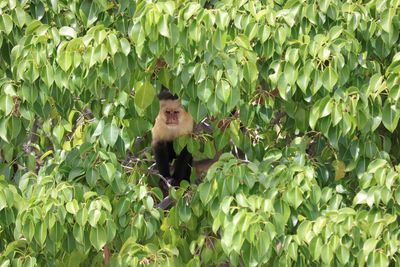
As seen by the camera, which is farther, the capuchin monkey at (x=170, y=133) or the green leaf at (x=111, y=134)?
the capuchin monkey at (x=170, y=133)

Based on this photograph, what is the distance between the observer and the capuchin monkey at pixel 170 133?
5.32m

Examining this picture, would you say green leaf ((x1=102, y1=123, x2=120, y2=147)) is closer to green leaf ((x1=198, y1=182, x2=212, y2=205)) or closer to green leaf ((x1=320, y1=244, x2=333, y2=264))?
green leaf ((x1=198, y1=182, x2=212, y2=205))

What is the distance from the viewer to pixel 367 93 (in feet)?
13.9

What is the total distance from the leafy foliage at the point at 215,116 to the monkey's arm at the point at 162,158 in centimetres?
95

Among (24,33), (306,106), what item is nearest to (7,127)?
(24,33)

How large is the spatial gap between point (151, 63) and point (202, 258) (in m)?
0.78

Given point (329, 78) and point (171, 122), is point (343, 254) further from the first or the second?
point (171, 122)

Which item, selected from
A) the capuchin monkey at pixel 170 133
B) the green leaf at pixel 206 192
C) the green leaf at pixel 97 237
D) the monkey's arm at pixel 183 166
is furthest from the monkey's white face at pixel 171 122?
the green leaf at pixel 97 237

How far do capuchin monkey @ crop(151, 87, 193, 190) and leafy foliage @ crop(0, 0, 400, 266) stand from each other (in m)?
0.73

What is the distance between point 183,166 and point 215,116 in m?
1.35

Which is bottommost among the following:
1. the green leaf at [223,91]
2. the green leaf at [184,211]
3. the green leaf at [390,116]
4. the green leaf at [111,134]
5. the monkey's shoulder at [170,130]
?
the monkey's shoulder at [170,130]

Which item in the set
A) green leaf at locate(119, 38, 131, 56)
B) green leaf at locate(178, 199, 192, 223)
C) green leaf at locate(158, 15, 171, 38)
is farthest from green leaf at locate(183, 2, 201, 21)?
green leaf at locate(178, 199, 192, 223)

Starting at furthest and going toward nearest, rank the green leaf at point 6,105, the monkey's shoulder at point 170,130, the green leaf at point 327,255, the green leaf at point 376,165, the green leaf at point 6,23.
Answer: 1. the monkey's shoulder at point 170,130
2. the green leaf at point 6,23
3. the green leaf at point 6,105
4. the green leaf at point 376,165
5. the green leaf at point 327,255

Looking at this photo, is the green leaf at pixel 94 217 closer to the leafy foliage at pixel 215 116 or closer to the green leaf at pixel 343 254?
the leafy foliage at pixel 215 116
